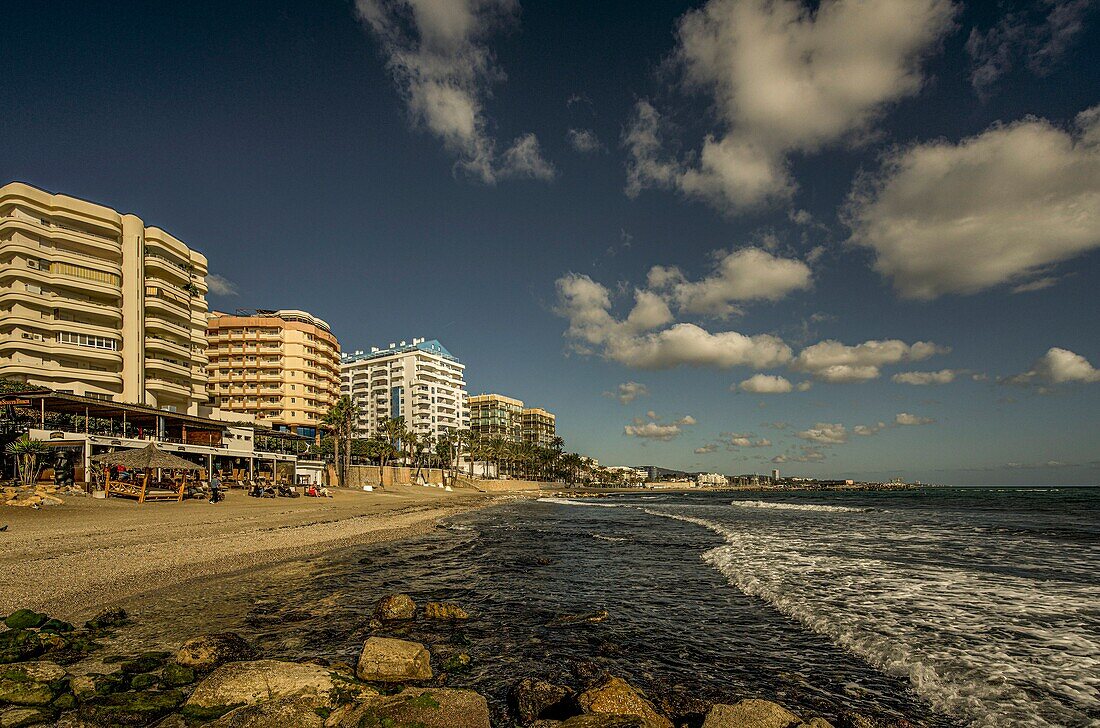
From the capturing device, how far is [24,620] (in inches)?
363

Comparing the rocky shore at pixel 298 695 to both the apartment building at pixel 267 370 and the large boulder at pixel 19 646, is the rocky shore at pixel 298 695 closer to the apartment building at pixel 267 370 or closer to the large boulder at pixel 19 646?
the large boulder at pixel 19 646

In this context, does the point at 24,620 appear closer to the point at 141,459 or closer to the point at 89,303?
the point at 141,459

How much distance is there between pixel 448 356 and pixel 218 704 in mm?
155678

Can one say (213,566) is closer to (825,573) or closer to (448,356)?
(825,573)

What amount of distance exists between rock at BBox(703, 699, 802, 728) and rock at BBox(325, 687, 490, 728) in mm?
2745

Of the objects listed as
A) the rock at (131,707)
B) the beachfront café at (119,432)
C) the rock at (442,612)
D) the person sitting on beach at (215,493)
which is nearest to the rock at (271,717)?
the rock at (131,707)

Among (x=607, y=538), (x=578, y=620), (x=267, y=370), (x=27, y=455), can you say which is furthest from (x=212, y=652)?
(x=267, y=370)

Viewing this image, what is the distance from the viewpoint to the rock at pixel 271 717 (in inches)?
239

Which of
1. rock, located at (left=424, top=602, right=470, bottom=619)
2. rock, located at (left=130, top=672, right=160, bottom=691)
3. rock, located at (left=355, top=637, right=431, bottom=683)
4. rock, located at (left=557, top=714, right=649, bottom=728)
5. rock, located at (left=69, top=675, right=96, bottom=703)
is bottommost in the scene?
rock, located at (left=424, top=602, right=470, bottom=619)

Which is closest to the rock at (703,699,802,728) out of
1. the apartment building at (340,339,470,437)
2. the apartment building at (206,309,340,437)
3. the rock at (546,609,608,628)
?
the rock at (546,609,608,628)

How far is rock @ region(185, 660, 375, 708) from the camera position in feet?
21.7

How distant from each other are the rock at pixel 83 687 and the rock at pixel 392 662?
123 inches

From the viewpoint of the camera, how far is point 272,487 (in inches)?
1932

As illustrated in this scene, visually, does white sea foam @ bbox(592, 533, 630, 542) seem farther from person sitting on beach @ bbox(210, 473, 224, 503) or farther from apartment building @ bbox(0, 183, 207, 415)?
apartment building @ bbox(0, 183, 207, 415)
